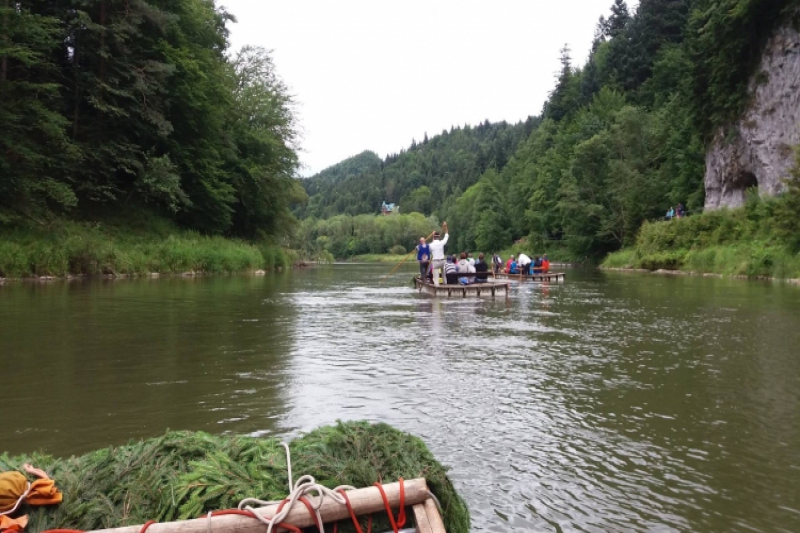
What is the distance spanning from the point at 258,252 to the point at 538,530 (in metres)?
37.2

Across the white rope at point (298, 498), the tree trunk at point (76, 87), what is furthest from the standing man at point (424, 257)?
the tree trunk at point (76, 87)

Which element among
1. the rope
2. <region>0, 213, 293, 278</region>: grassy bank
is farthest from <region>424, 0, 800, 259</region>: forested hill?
the rope

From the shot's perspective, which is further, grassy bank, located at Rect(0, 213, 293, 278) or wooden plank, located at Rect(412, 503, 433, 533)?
grassy bank, located at Rect(0, 213, 293, 278)

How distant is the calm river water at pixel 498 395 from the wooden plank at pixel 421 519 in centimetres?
93

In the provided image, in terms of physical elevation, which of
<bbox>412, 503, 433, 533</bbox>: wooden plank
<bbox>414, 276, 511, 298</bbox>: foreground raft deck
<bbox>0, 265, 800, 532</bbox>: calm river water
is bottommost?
<bbox>0, 265, 800, 532</bbox>: calm river water

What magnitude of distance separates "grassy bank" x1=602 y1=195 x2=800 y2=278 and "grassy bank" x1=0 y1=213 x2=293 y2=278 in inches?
1098

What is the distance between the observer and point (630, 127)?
60406 mm

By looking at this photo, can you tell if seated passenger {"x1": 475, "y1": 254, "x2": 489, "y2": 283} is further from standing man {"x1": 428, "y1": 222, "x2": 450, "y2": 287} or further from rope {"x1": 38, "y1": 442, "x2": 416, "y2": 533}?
rope {"x1": 38, "y1": 442, "x2": 416, "y2": 533}

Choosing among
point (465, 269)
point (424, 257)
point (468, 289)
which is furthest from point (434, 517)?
point (424, 257)

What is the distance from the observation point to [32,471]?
3232 millimetres

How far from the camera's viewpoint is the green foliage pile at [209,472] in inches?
121

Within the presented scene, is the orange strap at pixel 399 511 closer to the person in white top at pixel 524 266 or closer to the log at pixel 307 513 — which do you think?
the log at pixel 307 513

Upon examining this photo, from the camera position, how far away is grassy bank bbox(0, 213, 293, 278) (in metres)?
24.0

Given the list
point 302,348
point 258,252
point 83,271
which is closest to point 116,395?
point 302,348
